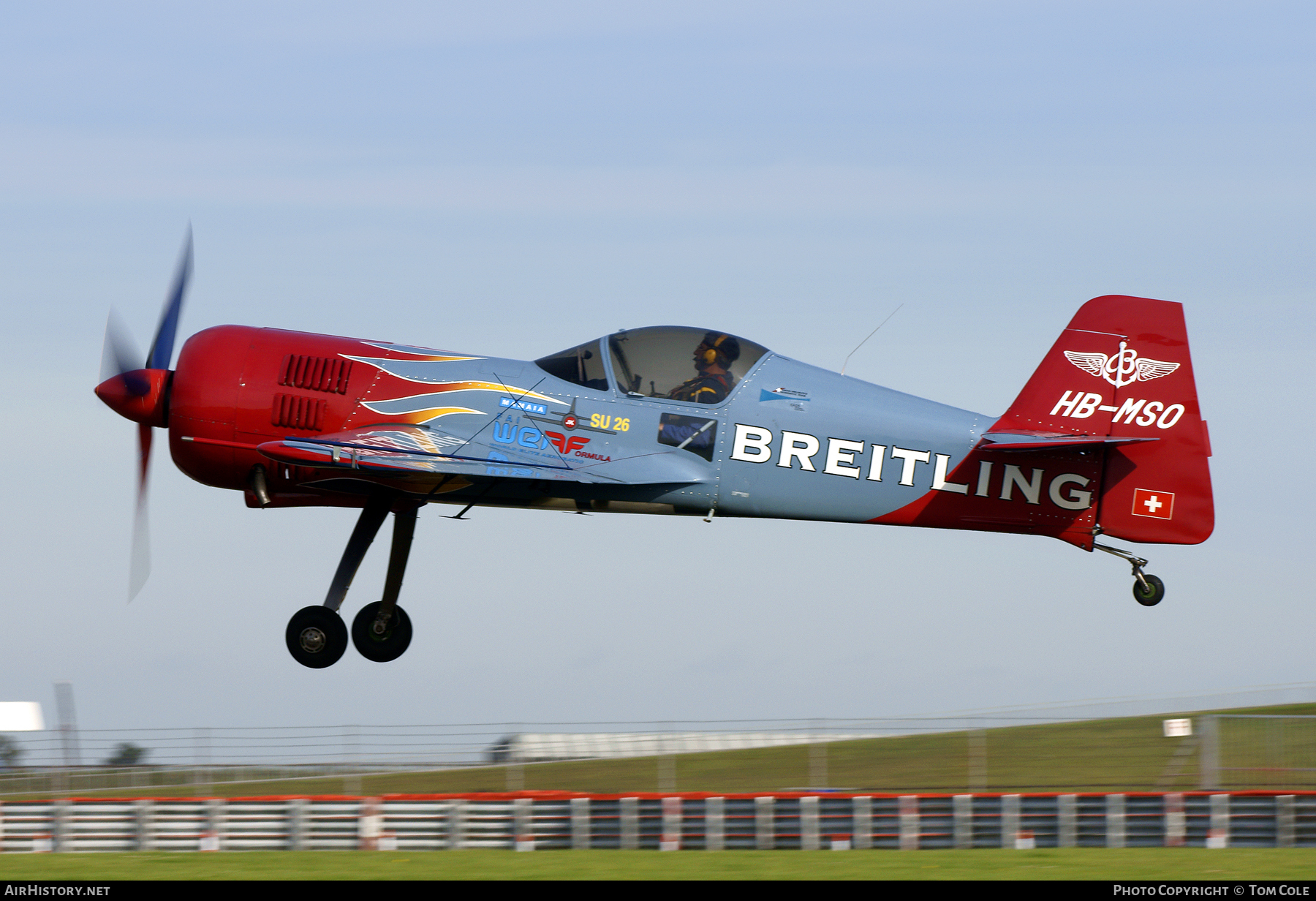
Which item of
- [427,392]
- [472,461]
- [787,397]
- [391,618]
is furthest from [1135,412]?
[391,618]

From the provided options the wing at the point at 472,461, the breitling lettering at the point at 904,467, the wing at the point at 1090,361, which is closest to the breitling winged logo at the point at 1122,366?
the wing at the point at 1090,361

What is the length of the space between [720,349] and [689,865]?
18.9ft

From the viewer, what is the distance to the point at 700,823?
1438cm

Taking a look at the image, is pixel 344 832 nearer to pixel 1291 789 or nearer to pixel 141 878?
pixel 141 878

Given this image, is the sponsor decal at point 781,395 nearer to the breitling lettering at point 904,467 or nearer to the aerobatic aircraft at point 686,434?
the aerobatic aircraft at point 686,434

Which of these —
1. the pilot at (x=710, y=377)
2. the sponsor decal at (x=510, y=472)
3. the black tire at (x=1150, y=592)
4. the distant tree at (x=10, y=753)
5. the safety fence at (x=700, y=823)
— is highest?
the pilot at (x=710, y=377)

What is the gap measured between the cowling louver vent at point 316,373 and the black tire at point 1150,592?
8816mm

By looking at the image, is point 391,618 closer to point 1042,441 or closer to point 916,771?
point 916,771

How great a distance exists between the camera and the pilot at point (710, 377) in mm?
15508

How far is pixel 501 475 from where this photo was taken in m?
15.1

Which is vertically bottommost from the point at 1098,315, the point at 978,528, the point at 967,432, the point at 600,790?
the point at 600,790

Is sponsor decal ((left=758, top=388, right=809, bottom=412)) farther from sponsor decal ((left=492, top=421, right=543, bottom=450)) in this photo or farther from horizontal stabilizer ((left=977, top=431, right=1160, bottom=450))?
sponsor decal ((left=492, top=421, right=543, bottom=450))
